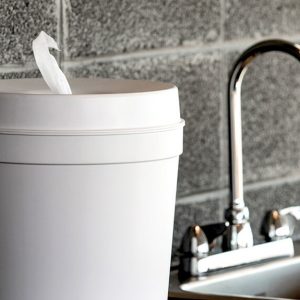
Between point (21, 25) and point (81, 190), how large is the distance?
1.26ft

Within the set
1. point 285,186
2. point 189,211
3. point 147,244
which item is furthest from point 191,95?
point 147,244

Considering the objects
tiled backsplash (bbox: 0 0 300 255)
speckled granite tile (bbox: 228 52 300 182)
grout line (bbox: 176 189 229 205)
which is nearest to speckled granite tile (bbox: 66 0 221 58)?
tiled backsplash (bbox: 0 0 300 255)

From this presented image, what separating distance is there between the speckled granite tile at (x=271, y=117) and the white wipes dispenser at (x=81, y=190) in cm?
69

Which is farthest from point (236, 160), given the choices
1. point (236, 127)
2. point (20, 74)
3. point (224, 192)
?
point (20, 74)

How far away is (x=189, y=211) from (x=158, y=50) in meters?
0.28

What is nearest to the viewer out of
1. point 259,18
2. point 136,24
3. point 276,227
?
point 136,24

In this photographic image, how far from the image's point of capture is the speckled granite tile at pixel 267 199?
181cm

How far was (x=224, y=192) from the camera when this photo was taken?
1.73 meters

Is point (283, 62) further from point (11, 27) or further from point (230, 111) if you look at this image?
point (11, 27)

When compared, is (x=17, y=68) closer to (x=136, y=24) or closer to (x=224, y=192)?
(x=136, y=24)

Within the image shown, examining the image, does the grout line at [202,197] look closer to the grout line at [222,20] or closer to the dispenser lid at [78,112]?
the grout line at [222,20]

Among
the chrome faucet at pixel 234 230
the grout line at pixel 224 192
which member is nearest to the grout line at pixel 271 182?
the grout line at pixel 224 192

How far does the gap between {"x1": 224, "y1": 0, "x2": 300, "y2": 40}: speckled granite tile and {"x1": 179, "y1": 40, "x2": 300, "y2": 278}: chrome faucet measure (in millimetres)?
156

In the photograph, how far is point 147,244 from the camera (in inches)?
42.7
